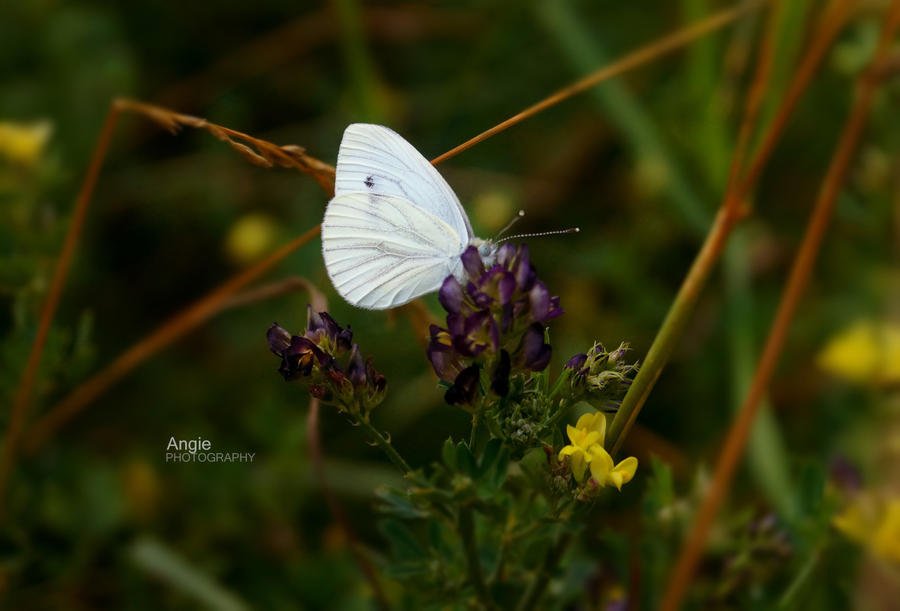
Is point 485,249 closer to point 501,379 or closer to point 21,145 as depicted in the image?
point 501,379

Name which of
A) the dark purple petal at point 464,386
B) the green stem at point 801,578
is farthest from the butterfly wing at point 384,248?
the green stem at point 801,578

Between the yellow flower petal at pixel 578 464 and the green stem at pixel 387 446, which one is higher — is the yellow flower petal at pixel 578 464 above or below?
below

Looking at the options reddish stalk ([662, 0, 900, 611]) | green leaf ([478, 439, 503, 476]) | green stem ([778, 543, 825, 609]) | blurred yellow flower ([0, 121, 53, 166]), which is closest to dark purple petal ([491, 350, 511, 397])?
green leaf ([478, 439, 503, 476])

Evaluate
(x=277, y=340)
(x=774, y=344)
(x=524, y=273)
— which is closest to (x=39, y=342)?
(x=277, y=340)

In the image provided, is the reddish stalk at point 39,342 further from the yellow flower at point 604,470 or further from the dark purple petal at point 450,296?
the yellow flower at point 604,470

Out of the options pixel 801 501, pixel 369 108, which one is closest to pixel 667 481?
pixel 801 501

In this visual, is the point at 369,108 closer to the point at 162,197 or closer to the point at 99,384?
the point at 162,197

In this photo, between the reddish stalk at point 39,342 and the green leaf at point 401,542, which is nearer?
the green leaf at point 401,542
